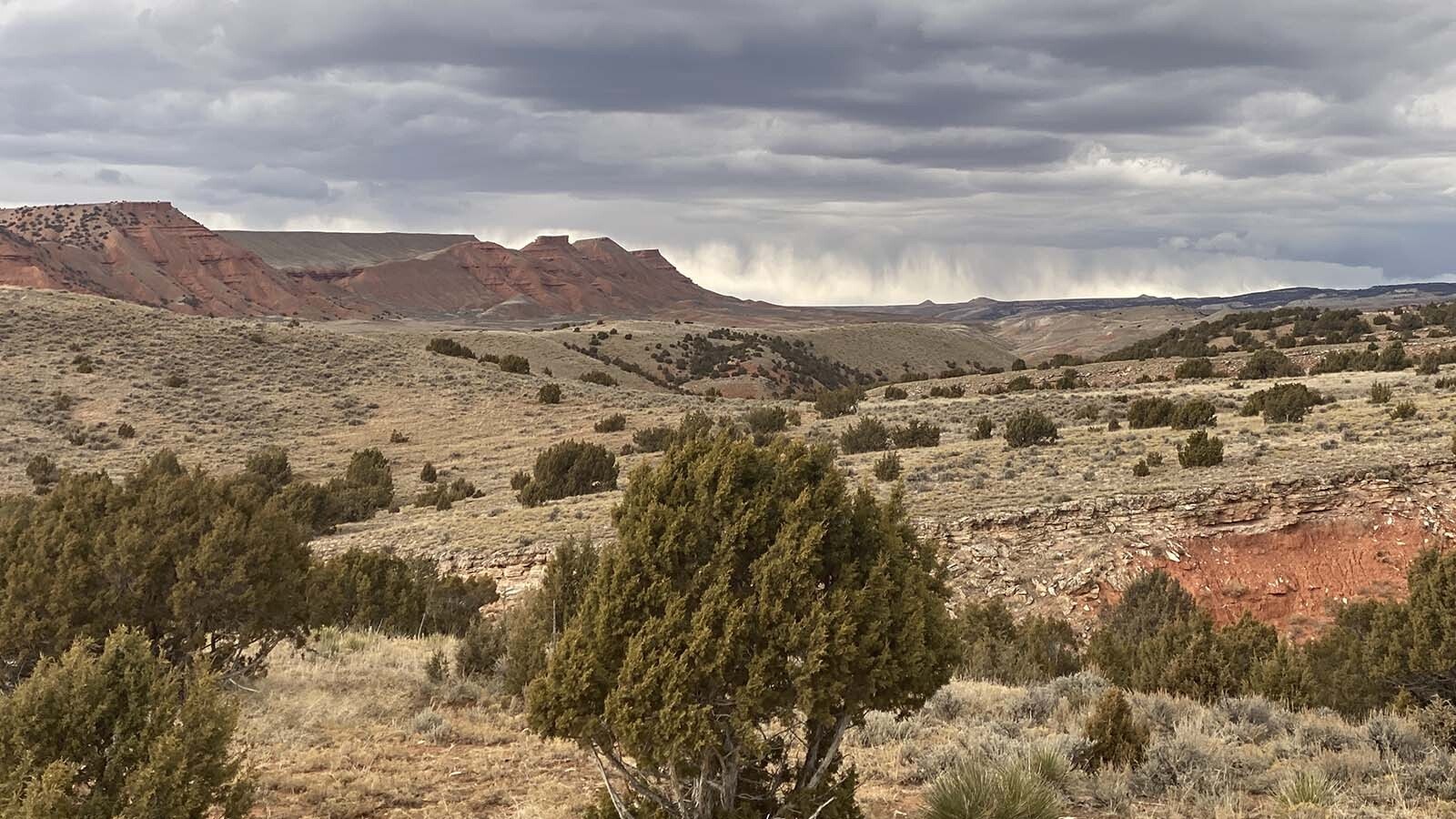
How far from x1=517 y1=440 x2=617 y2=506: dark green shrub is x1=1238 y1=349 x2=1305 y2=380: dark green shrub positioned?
30.3 m

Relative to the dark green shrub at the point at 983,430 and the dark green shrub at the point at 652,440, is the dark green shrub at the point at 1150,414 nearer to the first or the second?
the dark green shrub at the point at 983,430

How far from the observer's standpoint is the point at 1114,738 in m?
7.35

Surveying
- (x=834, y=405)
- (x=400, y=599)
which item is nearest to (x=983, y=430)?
(x=834, y=405)

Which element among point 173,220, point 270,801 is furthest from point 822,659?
point 173,220

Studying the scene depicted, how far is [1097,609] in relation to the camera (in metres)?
15.8

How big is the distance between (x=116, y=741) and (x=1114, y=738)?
22.2ft

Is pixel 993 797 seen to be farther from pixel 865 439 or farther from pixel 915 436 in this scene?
pixel 915 436

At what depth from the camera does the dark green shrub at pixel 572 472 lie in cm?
2507

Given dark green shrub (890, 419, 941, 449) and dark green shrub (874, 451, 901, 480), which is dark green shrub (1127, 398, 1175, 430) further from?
dark green shrub (874, 451, 901, 480)

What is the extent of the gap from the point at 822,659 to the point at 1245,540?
52.7 feet

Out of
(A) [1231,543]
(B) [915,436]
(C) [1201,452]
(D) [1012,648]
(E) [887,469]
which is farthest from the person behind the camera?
(B) [915,436]

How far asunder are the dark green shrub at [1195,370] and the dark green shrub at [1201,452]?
2582 centimetres

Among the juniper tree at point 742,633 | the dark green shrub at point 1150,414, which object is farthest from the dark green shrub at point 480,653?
the dark green shrub at point 1150,414

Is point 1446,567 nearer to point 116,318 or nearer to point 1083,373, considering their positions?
point 1083,373
